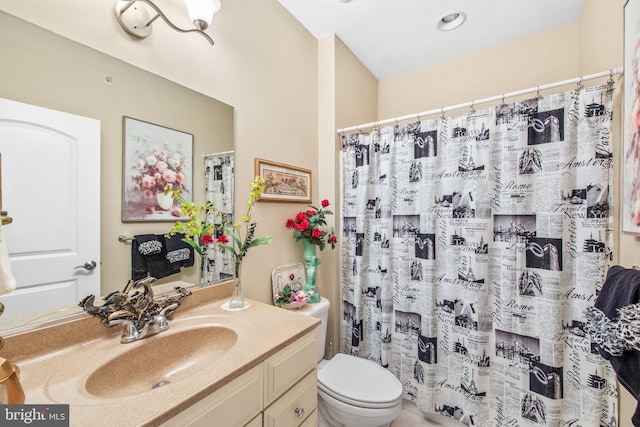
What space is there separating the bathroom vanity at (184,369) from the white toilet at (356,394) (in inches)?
10.8

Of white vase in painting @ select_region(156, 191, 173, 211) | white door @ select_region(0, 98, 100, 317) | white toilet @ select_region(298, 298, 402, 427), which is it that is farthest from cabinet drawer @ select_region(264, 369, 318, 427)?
white vase in painting @ select_region(156, 191, 173, 211)

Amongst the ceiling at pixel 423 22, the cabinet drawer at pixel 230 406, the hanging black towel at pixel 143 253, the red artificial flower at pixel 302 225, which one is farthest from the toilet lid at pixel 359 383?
the ceiling at pixel 423 22

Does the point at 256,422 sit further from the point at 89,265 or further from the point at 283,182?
the point at 283,182

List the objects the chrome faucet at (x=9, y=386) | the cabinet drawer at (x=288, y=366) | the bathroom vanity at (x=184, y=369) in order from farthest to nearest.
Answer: the cabinet drawer at (x=288, y=366) → the bathroom vanity at (x=184, y=369) → the chrome faucet at (x=9, y=386)

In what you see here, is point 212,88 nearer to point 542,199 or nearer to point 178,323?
point 178,323

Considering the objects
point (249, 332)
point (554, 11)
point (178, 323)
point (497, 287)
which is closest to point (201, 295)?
point (178, 323)

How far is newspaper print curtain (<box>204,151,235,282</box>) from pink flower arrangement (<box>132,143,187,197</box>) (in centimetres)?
13

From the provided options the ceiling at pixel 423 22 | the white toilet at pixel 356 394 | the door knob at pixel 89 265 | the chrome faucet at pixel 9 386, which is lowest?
the white toilet at pixel 356 394

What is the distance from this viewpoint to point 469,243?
150cm

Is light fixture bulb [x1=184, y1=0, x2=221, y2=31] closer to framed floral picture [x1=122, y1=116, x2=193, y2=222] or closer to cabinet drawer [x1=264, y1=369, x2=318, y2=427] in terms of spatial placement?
framed floral picture [x1=122, y1=116, x2=193, y2=222]

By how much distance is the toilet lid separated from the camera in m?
1.26

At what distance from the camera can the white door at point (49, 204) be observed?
2.45 ft

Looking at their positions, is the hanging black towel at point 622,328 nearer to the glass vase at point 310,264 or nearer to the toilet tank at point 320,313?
the toilet tank at point 320,313

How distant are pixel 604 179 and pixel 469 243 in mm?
644
